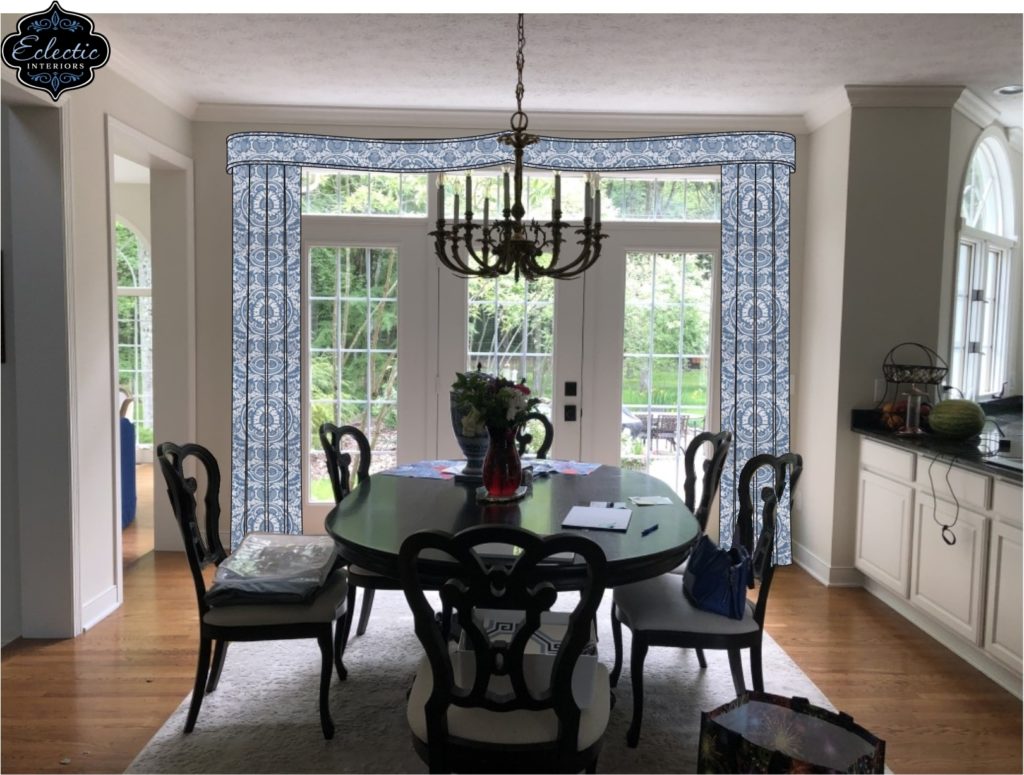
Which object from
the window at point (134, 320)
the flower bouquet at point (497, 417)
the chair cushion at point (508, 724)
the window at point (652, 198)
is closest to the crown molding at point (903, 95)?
the window at point (652, 198)

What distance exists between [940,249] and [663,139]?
164 centimetres

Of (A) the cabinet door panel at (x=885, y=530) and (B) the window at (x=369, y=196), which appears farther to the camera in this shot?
(B) the window at (x=369, y=196)

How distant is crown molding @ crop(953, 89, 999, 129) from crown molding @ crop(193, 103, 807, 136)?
31.9 inches

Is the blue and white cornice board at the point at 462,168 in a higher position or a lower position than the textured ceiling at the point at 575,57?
lower

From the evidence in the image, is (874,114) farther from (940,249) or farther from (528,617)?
(528,617)

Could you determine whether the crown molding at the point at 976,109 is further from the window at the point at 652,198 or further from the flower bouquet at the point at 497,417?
the flower bouquet at the point at 497,417

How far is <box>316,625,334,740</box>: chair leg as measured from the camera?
8.24 ft

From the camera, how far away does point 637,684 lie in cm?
251

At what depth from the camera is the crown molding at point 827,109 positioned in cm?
399

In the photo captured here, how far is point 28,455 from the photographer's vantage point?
3.28 m

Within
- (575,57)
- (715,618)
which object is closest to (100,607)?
(715,618)

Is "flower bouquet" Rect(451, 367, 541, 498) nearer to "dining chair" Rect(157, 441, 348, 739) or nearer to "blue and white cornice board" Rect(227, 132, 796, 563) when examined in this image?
"dining chair" Rect(157, 441, 348, 739)

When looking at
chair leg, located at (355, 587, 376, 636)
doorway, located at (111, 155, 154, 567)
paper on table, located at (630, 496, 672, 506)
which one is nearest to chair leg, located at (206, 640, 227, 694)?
chair leg, located at (355, 587, 376, 636)

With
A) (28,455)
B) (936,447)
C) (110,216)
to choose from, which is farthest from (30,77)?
(936,447)
